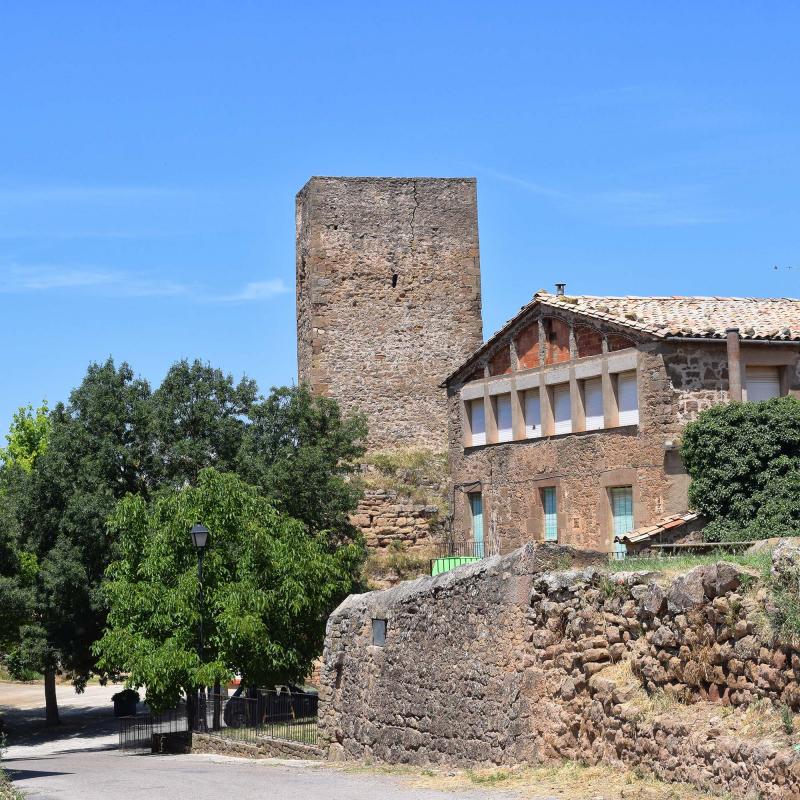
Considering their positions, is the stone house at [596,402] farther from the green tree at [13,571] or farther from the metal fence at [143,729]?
the green tree at [13,571]

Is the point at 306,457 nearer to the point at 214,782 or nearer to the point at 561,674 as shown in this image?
the point at 214,782

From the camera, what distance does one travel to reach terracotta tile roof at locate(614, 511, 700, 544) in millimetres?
24781

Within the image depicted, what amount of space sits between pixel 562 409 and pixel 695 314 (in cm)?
352

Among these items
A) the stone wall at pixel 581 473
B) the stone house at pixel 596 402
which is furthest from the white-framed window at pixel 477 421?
the stone wall at pixel 581 473

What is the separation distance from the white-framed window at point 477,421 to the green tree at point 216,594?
6687mm

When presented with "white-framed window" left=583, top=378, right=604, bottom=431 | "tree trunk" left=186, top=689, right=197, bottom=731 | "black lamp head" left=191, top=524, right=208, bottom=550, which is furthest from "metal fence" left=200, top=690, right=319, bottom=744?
"white-framed window" left=583, top=378, right=604, bottom=431

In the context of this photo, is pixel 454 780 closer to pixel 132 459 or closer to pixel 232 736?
pixel 232 736

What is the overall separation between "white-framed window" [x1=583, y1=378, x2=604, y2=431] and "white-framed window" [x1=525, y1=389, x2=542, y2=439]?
139cm

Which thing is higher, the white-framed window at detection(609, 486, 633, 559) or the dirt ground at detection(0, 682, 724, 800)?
the white-framed window at detection(609, 486, 633, 559)

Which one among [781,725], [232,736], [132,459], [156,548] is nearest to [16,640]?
[132,459]

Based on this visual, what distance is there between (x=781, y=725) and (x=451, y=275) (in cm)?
3023

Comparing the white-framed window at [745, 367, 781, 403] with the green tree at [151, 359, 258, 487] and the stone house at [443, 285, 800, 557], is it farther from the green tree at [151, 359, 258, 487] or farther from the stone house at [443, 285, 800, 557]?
the green tree at [151, 359, 258, 487]

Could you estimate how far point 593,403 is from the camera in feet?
90.8

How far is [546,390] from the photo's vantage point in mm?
28688
